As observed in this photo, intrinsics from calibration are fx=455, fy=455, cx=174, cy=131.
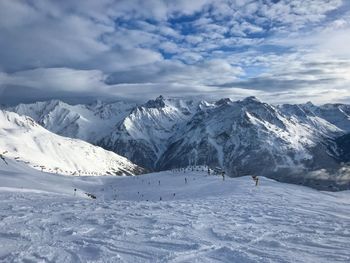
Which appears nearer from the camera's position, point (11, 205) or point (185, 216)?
point (185, 216)

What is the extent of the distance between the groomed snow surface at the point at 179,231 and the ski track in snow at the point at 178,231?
0.11 feet

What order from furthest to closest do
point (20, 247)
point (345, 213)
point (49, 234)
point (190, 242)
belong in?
point (345, 213) → point (49, 234) → point (190, 242) → point (20, 247)

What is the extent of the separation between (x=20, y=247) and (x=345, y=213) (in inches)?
711

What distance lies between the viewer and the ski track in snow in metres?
15.5

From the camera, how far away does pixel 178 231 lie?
64.0 feet

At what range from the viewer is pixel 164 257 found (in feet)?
49.7

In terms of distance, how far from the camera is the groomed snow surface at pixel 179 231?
50.9ft

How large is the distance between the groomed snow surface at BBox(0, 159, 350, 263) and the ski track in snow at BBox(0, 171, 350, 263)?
33mm

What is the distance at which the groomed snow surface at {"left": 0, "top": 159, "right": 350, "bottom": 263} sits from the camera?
15512 mm

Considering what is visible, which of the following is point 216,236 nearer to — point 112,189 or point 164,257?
point 164,257

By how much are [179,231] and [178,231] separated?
0.05 meters

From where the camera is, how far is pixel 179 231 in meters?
19.5

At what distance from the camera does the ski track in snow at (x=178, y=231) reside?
50.9 feet

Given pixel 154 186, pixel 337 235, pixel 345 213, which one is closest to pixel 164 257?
pixel 337 235
